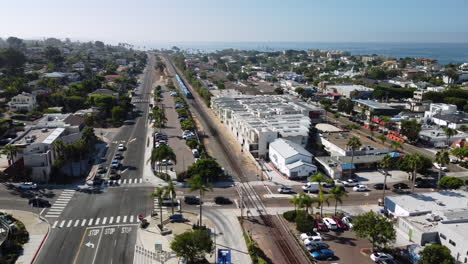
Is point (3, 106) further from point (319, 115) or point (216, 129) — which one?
point (319, 115)

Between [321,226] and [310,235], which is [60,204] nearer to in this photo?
[310,235]

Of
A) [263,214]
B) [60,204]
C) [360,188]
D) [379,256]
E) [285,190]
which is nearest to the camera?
[379,256]

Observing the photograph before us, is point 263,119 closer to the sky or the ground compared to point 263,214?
closer to the sky

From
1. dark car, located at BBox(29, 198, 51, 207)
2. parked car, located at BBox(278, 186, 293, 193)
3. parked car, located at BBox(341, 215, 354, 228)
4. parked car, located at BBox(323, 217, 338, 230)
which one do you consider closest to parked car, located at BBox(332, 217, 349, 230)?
parked car, located at BBox(323, 217, 338, 230)

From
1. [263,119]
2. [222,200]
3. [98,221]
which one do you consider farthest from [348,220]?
A: [263,119]

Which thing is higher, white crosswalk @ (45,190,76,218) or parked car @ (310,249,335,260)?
white crosswalk @ (45,190,76,218)

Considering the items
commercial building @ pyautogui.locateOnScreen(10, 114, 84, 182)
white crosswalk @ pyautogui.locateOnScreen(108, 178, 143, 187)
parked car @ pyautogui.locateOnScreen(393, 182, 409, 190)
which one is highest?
commercial building @ pyautogui.locateOnScreen(10, 114, 84, 182)

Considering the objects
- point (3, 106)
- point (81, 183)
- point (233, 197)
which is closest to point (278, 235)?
point (233, 197)

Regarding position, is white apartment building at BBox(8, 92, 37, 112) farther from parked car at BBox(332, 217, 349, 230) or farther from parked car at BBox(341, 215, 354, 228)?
parked car at BBox(341, 215, 354, 228)
